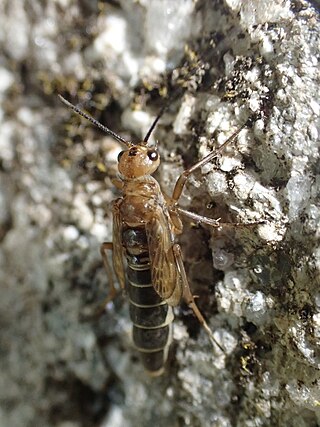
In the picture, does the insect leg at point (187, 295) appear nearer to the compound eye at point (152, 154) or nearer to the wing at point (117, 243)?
the wing at point (117, 243)

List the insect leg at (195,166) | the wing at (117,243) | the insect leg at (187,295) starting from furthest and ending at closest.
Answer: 1. the wing at (117,243)
2. the insect leg at (187,295)
3. the insect leg at (195,166)

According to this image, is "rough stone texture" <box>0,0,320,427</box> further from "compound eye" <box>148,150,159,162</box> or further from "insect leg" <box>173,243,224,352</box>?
"compound eye" <box>148,150,159,162</box>

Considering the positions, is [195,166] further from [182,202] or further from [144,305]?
[144,305]

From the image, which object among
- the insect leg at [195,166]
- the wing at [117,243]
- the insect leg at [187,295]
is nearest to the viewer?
the insect leg at [195,166]

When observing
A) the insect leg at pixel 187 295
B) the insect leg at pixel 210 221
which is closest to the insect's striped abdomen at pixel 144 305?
the insect leg at pixel 187 295

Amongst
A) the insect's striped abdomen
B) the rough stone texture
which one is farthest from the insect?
the rough stone texture

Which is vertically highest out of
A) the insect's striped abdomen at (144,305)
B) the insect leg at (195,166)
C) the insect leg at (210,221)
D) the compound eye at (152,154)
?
the compound eye at (152,154)
